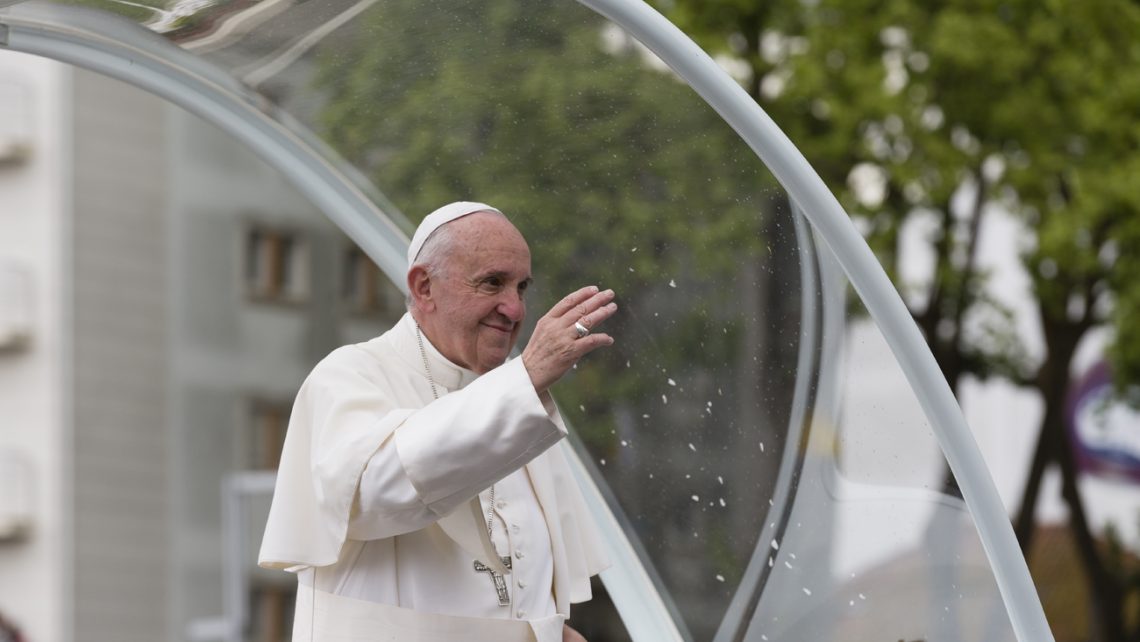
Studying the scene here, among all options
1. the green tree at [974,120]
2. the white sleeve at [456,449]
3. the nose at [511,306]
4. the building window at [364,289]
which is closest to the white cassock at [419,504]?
the white sleeve at [456,449]

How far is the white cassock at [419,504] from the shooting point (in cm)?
345

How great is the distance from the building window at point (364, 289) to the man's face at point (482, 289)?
24.7m

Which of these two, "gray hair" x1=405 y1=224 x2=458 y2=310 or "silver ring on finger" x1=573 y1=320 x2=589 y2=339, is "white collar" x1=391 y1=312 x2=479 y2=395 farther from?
"silver ring on finger" x1=573 y1=320 x2=589 y2=339

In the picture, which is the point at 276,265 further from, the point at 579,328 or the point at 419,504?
the point at 579,328

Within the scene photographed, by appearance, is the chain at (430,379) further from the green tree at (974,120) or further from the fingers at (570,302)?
the green tree at (974,120)

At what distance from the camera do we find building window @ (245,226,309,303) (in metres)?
27.5

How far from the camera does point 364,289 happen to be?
29.1 metres

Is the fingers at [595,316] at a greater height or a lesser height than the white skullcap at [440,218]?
lesser

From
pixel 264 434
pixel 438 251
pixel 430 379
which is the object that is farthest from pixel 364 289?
pixel 438 251

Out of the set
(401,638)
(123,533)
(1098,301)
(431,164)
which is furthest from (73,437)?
(401,638)

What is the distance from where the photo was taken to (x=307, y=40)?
4922mm

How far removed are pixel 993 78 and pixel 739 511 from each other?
38.5 feet

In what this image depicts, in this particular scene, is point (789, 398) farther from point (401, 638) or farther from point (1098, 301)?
point (1098, 301)

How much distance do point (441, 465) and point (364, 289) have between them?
2586 centimetres
